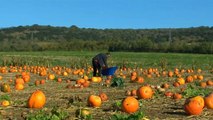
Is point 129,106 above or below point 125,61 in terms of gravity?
below

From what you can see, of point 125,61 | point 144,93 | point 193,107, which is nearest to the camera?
point 193,107

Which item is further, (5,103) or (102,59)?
(102,59)

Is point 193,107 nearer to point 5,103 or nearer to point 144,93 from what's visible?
point 144,93

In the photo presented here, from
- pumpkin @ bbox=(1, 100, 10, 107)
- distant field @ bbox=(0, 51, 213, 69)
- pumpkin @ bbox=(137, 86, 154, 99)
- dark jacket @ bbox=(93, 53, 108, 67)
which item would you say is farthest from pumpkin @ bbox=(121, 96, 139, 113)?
→ distant field @ bbox=(0, 51, 213, 69)

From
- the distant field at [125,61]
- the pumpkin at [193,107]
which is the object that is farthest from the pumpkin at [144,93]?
the distant field at [125,61]

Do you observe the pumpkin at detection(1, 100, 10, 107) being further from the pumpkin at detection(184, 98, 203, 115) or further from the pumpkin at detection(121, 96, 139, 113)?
the pumpkin at detection(184, 98, 203, 115)

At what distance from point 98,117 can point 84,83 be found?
7817mm

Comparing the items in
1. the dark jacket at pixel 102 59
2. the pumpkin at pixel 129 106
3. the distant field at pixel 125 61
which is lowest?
the pumpkin at pixel 129 106

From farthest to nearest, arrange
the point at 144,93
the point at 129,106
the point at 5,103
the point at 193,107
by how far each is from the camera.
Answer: the point at 144,93 < the point at 5,103 < the point at 129,106 < the point at 193,107

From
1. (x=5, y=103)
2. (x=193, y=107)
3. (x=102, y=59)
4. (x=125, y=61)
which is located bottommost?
(x=5, y=103)

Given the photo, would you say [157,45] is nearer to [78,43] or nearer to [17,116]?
[78,43]

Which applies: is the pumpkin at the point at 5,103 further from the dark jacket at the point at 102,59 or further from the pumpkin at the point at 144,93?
the dark jacket at the point at 102,59

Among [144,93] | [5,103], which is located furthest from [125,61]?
[5,103]

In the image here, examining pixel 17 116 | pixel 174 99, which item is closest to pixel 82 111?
pixel 17 116
